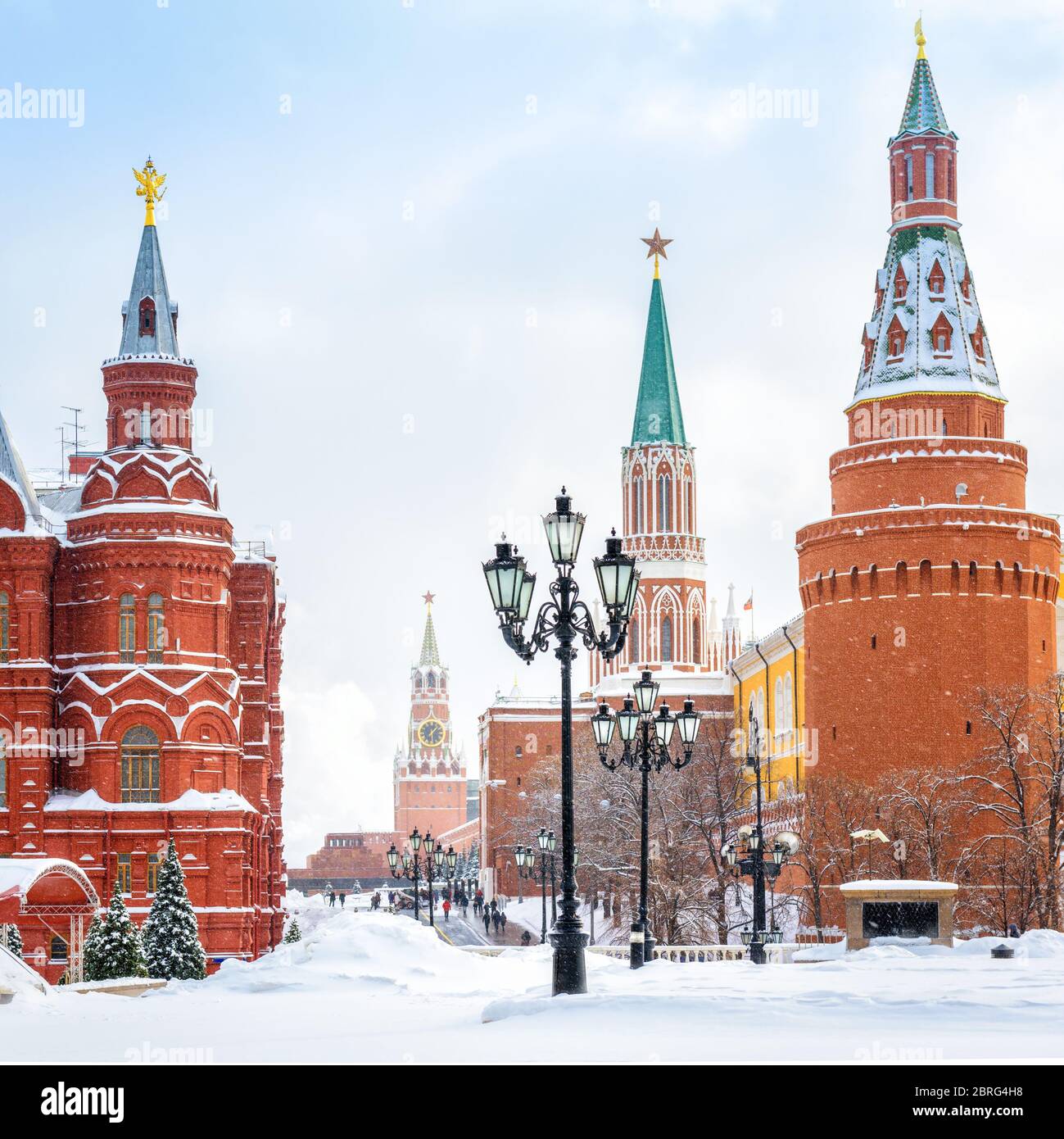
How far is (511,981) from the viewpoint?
91.9 ft

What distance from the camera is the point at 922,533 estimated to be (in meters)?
62.2

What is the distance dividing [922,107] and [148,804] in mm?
35020

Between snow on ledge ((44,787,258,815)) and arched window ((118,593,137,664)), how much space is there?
3.91 metres

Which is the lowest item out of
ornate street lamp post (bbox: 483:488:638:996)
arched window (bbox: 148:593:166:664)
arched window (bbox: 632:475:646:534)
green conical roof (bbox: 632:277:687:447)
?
ornate street lamp post (bbox: 483:488:638:996)

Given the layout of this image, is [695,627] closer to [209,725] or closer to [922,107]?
[922,107]

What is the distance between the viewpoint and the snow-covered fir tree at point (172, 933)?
4088 cm

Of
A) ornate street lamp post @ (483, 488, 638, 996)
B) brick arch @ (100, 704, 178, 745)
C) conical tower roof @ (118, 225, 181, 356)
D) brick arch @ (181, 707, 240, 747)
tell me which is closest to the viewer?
ornate street lamp post @ (483, 488, 638, 996)

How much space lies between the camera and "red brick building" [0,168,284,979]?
52.5 metres

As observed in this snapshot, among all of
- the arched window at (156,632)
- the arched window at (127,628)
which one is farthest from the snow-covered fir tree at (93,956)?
the arched window at (127,628)

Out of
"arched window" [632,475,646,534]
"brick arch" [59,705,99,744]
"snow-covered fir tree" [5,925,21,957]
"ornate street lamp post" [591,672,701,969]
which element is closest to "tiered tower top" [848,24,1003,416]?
"brick arch" [59,705,99,744]

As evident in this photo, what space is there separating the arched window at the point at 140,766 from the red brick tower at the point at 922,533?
22.3 meters

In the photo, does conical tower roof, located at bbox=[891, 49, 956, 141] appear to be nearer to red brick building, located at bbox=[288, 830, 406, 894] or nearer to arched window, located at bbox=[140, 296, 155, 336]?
arched window, located at bbox=[140, 296, 155, 336]

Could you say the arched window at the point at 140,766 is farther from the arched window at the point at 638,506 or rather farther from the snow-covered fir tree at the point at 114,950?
the arched window at the point at 638,506
